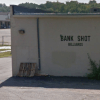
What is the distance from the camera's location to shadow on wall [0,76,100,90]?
9930 millimetres

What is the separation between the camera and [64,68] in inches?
480

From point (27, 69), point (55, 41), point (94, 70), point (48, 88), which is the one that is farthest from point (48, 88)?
point (55, 41)

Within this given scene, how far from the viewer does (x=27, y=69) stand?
1220cm

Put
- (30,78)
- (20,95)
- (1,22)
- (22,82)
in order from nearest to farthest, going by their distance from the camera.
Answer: (20,95), (22,82), (30,78), (1,22)

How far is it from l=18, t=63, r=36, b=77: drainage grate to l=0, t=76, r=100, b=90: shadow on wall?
0.39 metres

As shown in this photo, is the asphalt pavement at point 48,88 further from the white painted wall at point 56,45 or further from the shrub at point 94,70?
the white painted wall at point 56,45

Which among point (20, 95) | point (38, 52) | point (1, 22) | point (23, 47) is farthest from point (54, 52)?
point (1, 22)

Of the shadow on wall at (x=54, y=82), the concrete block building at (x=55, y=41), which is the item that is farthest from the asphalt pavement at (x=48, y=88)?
the concrete block building at (x=55, y=41)

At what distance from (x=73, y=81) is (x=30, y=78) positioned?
2187 millimetres

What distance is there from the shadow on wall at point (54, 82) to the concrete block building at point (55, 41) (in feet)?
2.19

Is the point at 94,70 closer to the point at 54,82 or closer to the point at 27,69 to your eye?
the point at 54,82

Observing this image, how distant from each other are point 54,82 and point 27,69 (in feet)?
6.66

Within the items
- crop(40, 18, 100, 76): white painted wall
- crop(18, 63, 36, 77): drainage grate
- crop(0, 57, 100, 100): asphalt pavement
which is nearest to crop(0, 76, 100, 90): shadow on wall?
crop(0, 57, 100, 100): asphalt pavement

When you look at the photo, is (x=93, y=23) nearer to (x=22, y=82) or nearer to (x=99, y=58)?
(x=99, y=58)
